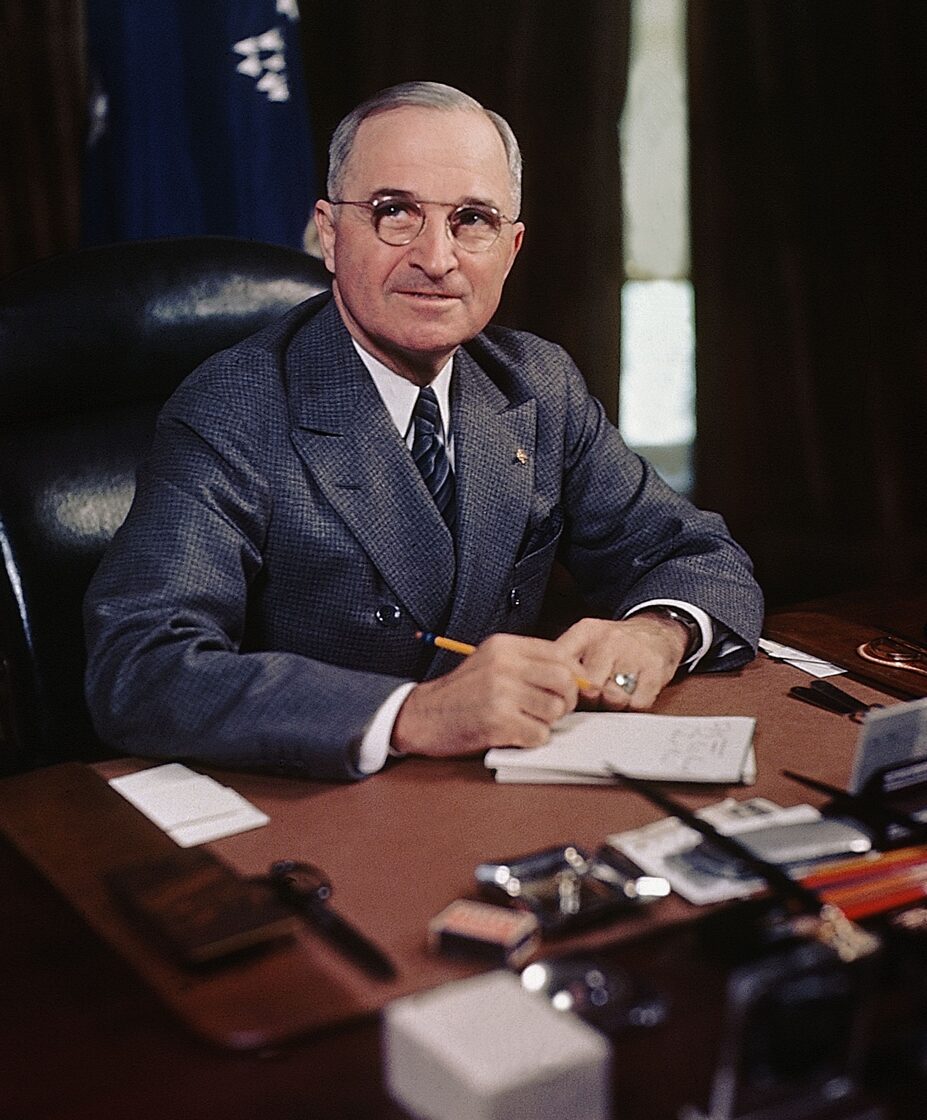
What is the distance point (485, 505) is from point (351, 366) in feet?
0.86

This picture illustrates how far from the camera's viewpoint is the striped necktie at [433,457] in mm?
1868

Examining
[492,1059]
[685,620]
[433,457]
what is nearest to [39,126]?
[433,457]

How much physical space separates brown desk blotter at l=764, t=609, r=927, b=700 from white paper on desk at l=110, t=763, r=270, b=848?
31.1 inches

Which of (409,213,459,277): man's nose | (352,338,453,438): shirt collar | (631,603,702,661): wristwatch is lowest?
(631,603,702,661): wristwatch

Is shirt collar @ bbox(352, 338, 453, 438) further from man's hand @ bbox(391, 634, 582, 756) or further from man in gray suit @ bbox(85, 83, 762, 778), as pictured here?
man's hand @ bbox(391, 634, 582, 756)

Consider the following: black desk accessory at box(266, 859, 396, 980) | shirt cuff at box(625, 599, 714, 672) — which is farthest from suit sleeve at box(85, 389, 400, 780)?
shirt cuff at box(625, 599, 714, 672)

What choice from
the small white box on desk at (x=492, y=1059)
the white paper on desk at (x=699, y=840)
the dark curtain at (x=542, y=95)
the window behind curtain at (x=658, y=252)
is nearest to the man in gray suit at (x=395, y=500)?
the white paper on desk at (x=699, y=840)

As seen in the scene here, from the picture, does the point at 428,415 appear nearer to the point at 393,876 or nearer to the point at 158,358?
the point at 158,358

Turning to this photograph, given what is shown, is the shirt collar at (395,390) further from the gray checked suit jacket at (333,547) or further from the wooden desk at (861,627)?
the wooden desk at (861,627)

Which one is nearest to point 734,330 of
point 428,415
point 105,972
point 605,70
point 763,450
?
point 763,450

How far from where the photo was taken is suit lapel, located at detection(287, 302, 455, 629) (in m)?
1.77

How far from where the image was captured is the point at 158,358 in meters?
1.97

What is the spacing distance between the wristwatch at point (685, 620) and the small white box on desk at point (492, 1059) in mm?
916

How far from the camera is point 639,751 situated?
1.43 m
